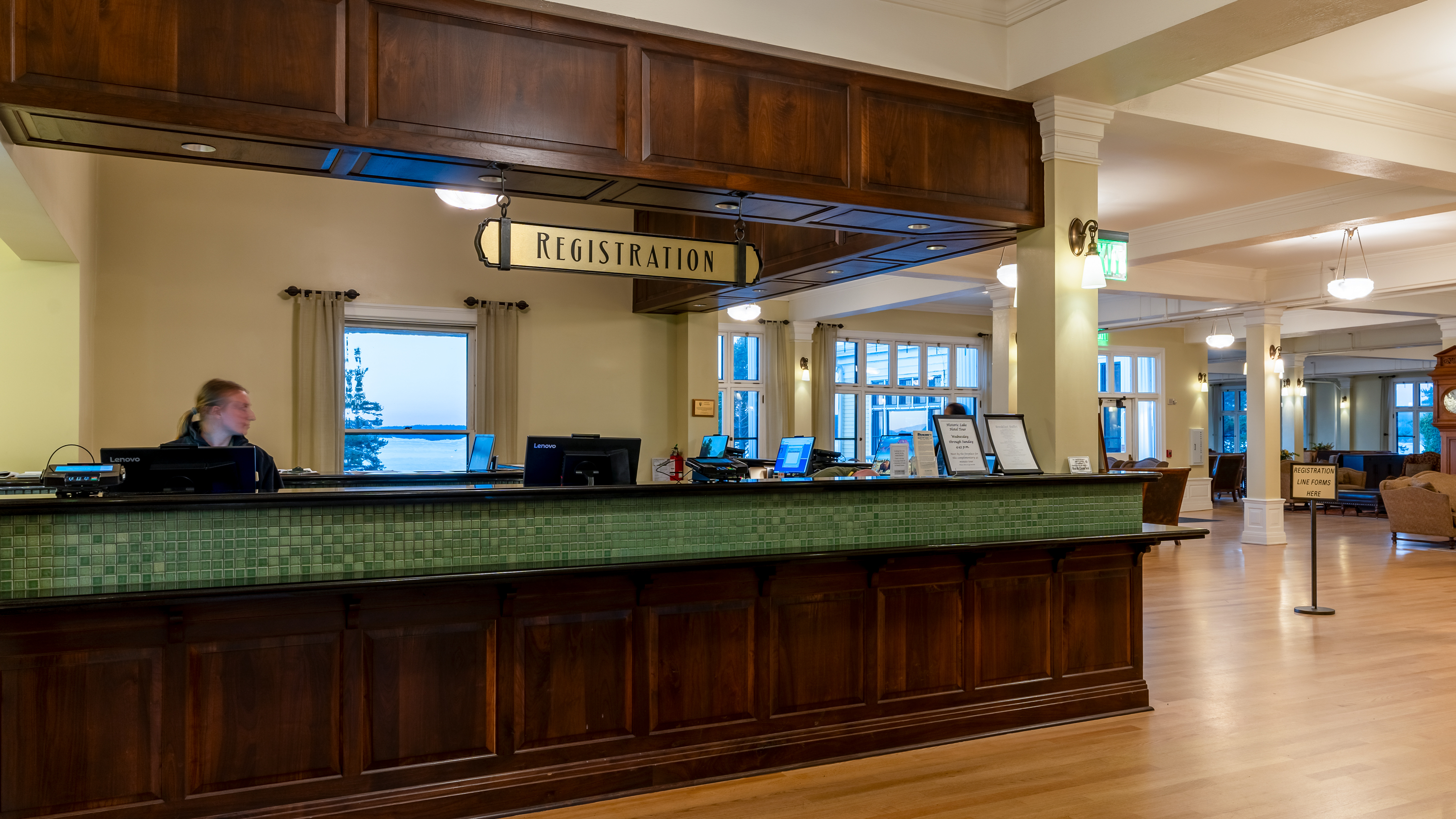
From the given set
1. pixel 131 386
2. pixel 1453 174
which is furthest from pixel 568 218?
pixel 1453 174

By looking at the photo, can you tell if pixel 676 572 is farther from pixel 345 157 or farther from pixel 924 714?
pixel 345 157

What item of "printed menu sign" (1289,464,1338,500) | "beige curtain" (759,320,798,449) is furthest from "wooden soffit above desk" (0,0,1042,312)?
"beige curtain" (759,320,798,449)

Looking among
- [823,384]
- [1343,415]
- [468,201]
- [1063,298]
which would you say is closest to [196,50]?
[468,201]

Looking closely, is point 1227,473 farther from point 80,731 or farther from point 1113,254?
point 80,731

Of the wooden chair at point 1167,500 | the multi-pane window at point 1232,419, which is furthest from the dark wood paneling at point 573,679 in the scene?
the multi-pane window at point 1232,419

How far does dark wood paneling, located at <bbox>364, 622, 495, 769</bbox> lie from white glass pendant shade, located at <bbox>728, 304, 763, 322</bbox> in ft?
21.7

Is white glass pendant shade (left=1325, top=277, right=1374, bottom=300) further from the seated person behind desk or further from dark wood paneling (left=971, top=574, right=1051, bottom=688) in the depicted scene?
the seated person behind desk

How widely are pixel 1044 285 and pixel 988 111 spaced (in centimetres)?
91

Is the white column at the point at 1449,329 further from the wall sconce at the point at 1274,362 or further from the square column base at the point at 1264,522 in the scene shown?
the square column base at the point at 1264,522

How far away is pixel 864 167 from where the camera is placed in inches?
175

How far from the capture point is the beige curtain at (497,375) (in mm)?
8711

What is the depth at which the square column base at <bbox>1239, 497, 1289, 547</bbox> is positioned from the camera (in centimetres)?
1141

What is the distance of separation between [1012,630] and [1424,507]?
9.97 metres

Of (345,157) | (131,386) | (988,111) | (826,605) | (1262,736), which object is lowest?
(1262,736)
